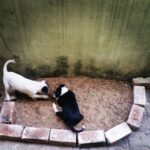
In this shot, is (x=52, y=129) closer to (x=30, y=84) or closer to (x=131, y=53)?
(x=30, y=84)

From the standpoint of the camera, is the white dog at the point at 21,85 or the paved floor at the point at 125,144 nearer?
the paved floor at the point at 125,144

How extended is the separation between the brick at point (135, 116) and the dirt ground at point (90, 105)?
2.6 inches

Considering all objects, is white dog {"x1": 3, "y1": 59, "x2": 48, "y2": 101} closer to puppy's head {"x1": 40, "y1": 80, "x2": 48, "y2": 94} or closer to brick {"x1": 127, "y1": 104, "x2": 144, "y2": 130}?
puppy's head {"x1": 40, "y1": 80, "x2": 48, "y2": 94}

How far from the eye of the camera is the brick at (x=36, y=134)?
1.69 meters

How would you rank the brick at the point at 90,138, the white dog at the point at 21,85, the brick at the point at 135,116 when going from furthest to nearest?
the white dog at the point at 21,85, the brick at the point at 135,116, the brick at the point at 90,138

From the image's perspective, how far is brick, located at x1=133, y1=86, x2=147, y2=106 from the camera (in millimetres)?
1923

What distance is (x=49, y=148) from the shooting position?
1705 mm

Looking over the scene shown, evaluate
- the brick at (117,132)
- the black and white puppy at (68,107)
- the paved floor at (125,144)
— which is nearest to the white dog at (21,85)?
the black and white puppy at (68,107)

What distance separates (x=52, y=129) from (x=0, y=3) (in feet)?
3.05

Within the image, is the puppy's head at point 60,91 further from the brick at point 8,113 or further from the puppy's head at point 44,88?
the brick at point 8,113

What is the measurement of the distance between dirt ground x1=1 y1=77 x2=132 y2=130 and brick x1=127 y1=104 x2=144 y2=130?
0.22ft

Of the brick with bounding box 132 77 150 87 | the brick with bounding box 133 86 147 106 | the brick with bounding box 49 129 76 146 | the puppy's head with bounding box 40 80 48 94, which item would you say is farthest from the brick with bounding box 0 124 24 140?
the brick with bounding box 132 77 150 87

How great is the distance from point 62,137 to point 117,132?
39 centimetres

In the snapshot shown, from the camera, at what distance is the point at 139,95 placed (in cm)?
198
